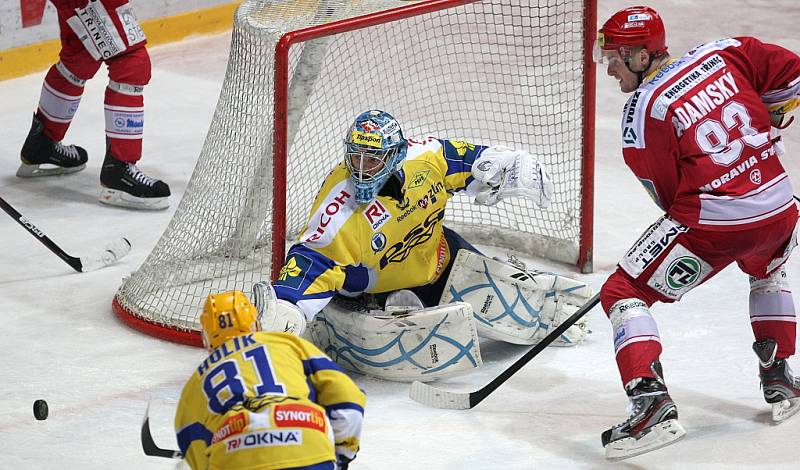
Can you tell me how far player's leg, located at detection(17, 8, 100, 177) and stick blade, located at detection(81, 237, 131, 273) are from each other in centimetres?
104

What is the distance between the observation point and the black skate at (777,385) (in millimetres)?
3699

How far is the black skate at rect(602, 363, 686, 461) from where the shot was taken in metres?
3.35

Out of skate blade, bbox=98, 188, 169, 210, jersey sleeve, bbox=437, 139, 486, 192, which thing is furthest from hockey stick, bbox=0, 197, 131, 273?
jersey sleeve, bbox=437, 139, 486, 192

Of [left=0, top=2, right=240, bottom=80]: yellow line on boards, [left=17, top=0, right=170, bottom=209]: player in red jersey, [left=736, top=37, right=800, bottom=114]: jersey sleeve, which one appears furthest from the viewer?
[left=0, top=2, right=240, bottom=80]: yellow line on boards

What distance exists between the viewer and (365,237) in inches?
152

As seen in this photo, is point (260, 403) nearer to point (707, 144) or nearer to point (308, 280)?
point (308, 280)

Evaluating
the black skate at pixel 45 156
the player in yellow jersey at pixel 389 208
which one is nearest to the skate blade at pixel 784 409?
the player in yellow jersey at pixel 389 208

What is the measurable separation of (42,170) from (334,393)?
3.62 meters

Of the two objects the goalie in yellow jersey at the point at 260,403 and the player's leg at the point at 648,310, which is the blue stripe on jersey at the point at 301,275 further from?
the goalie in yellow jersey at the point at 260,403

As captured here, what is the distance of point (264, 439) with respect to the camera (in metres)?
2.54

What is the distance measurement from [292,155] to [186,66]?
2622 mm

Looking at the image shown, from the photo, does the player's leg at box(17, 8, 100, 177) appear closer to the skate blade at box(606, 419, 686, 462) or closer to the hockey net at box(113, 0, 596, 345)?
the hockey net at box(113, 0, 596, 345)

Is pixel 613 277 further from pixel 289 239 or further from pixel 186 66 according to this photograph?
pixel 186 66

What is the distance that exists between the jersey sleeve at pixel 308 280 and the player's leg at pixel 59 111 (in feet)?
7.45
